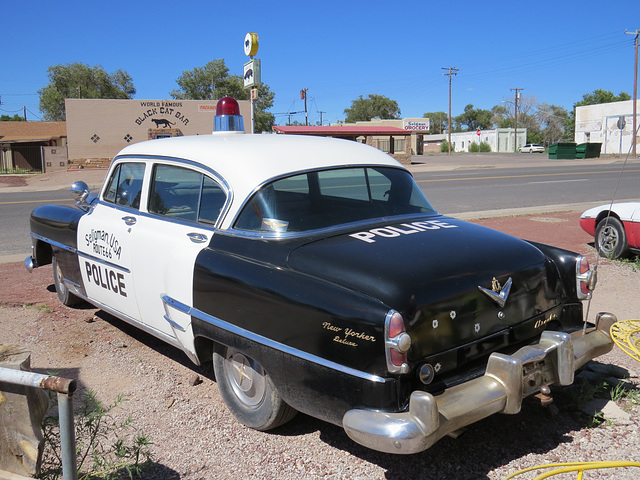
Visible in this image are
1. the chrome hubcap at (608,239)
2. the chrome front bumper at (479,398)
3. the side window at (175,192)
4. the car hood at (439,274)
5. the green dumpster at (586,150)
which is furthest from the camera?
the green dumpster at (586,150)

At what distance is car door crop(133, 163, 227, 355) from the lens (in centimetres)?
367

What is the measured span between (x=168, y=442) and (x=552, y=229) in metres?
8.21

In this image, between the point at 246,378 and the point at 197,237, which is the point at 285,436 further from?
the point at 197,237

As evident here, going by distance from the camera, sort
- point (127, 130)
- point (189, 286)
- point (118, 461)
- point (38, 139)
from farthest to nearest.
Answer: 1. point (38, 139)
2. point (127, 130)
3. point (189, 286)
4. point (118, 461)

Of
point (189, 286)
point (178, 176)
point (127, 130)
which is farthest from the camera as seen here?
point (127, 130)

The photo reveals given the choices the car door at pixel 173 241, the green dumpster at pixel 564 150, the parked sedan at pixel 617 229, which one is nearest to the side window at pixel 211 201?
the car door at pixel 173 241

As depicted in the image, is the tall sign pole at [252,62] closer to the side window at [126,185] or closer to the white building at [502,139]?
the side window at [126,185]

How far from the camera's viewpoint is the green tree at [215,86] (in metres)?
60.3

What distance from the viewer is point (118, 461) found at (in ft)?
10.0

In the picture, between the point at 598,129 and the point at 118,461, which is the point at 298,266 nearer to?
the point at 118,461

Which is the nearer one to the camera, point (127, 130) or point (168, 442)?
point (168, 442)

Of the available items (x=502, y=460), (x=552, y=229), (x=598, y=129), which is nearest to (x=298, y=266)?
(x=502, y=460)

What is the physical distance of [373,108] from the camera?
Result: 102125 mm

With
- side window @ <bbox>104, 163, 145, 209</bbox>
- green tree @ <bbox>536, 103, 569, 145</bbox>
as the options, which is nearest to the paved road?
side window @ <bbox>104, 163, 145, 209</bbox>
